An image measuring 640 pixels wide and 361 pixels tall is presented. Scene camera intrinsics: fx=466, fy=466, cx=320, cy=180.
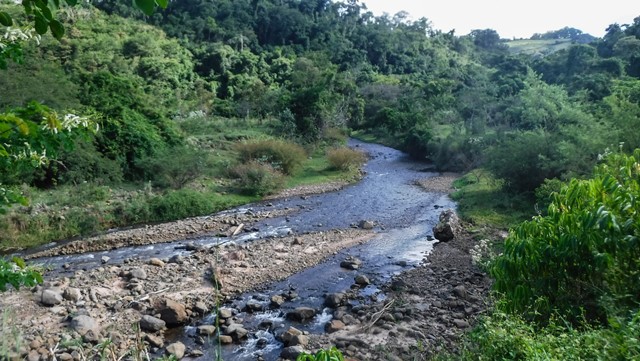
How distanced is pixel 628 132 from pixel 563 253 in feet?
50.1

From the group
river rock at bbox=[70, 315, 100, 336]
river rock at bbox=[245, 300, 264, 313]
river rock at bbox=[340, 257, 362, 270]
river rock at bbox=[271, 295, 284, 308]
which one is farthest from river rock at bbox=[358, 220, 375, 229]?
river rock at bbox=[70, 315, 100, 336]

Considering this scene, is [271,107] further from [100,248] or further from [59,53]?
[100,248]

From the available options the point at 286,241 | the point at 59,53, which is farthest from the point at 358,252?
the point at 59,53

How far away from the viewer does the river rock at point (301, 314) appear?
11.5 metres

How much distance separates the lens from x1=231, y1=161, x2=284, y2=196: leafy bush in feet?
82.1

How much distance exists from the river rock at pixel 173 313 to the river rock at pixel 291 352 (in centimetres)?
291

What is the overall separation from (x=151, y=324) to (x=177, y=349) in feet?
4.41

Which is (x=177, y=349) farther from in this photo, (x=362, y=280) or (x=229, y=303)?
(x=362, y=280)

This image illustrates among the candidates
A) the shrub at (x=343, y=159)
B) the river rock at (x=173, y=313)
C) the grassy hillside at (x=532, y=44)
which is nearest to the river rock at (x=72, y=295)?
the river rock at (x=173, y=313)

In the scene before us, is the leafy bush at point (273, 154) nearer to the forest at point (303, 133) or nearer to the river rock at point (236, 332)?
the forest at point (303, 133)

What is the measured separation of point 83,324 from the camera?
1048cm

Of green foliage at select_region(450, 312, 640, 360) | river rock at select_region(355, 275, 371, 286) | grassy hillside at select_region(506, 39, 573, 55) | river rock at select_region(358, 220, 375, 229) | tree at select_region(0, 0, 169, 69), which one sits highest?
grassy hillside at select_region(506, 39, 573, 55)

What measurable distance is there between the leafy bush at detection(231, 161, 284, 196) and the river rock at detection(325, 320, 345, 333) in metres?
14.6

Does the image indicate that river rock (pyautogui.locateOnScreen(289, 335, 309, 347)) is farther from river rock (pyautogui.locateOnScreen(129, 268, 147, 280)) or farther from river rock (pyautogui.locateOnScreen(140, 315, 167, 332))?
river rock (pyautogui.locateOnScreen(129, 268, 147, 280))
